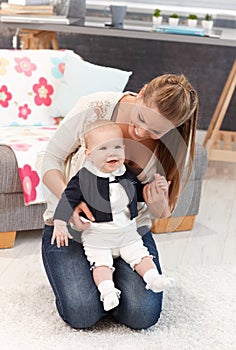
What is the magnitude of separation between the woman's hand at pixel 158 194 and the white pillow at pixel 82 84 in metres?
1.22

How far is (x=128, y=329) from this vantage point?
2.41 meters

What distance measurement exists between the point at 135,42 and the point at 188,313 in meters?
2.72

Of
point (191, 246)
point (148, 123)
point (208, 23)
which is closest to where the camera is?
point (148, 123)

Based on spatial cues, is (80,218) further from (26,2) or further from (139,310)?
(26,2)

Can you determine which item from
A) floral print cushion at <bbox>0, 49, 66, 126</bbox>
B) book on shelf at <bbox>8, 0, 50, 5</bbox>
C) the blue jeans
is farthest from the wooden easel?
the blue jeans

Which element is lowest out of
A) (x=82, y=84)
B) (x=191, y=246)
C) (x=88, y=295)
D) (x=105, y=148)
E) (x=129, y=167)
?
(x=191, y=246)

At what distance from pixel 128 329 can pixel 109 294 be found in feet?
0.59

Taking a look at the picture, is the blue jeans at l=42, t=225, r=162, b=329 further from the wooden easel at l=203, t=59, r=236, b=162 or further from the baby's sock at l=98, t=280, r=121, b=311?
the wooden easel at l=203, t=59, r=236, b=162

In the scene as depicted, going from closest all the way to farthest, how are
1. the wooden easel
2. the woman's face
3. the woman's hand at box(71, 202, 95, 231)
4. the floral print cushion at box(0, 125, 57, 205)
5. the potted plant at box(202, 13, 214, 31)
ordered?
the woman's face → the woman's hand at box(71, 202, 95, 231) → the floral print cushion at box(0, 125, 57, 205) → the wooden easel → the potted plant at box(202, 13, 214, 31)

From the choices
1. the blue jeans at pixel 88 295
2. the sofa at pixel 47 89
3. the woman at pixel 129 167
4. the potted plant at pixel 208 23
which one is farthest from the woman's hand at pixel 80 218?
the potted plant at pixel 208 23

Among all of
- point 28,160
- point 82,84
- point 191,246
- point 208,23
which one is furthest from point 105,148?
point 208,23

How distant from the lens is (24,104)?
3.53 meters

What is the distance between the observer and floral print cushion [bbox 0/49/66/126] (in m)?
3.50

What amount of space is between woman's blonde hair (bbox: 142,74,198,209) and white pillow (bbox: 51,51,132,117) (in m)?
1.17
